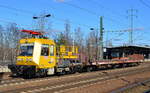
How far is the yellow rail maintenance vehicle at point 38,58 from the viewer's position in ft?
52.5

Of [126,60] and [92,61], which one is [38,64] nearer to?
[92,61]

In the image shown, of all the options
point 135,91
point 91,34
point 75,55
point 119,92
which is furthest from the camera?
point 91,34

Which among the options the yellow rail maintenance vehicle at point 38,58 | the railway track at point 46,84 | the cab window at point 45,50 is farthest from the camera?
the cab window at point 45,50

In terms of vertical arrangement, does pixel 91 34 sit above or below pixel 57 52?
above

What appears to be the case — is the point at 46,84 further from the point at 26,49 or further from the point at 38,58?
the point at 26,49

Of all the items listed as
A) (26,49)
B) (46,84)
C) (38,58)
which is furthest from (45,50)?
(46,84)

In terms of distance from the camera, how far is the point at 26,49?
16.8 metres

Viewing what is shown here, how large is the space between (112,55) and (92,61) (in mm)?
15095

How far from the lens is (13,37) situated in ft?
140

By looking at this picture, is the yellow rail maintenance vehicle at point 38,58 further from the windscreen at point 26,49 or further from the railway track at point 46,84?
the railway track at point 46,84

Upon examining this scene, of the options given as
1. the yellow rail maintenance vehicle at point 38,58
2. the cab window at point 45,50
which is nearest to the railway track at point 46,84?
the yellow rail maintenance vehicle at point 38,58

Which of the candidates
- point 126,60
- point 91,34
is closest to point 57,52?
point 126,60

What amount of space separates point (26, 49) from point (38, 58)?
4.61 ft

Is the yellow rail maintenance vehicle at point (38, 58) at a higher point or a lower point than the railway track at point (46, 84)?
higher
